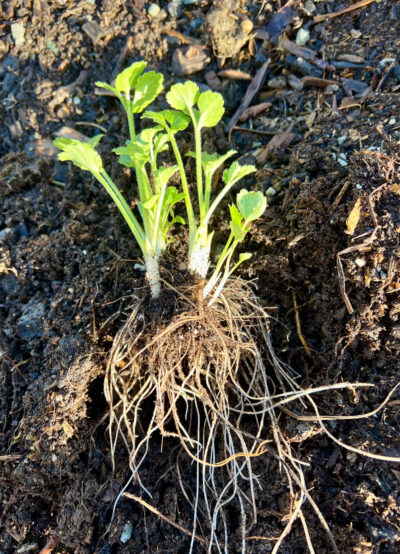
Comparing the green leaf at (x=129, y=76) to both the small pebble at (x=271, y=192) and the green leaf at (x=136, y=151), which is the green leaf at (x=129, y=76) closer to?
the green leaf at (x=136, y=151)

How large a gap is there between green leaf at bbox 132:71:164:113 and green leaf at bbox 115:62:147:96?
0.02 meters

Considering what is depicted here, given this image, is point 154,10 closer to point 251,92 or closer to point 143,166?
point 251,92

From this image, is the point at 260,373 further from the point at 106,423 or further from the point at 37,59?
the point at 37,59

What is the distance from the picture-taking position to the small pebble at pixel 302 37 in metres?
1.52

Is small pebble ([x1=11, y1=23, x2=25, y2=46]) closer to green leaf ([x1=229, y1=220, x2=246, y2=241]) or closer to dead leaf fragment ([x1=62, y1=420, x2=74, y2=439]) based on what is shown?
green leaf ([x1=229, y1=220, x2=246, y2=241])

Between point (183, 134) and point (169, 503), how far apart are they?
116 cm

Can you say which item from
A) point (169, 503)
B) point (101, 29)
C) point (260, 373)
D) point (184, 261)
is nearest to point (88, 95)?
point (101, 29)

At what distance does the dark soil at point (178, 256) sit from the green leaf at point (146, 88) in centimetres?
23

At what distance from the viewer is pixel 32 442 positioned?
1228 mm

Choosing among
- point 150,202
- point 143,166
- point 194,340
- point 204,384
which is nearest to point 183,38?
point 143,166

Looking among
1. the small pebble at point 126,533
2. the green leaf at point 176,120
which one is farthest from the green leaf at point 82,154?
the small pebble at point 126,533

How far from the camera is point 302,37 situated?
1521mm

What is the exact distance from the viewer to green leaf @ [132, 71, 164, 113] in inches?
51.0

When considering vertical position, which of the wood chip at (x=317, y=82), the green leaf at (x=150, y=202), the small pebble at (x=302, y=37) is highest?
→ the small pebble at (x=302, y=37)
